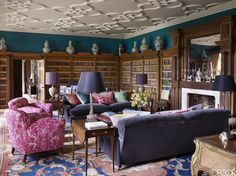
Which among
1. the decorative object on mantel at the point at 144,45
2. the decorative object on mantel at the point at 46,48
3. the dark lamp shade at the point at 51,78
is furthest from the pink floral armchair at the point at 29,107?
the decorative object on mantel at the point at 144,45

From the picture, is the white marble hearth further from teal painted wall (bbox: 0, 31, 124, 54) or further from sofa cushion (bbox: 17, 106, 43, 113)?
teal painted wall (bbox: 0, 31, 124, 54)

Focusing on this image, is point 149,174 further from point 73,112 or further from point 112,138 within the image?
point 73,112

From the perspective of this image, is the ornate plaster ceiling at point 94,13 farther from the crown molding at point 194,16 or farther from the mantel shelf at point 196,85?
the mantel shelf at point 196,85

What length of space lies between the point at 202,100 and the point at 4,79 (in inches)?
258

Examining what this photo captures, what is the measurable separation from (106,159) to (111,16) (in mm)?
4441

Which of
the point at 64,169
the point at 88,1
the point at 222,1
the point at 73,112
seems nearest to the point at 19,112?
the point at 64,169

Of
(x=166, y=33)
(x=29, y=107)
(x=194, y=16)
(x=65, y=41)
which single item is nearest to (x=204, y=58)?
(x=194, y=16)

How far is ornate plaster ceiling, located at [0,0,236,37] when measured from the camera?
549 cm

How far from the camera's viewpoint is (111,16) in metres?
6.75

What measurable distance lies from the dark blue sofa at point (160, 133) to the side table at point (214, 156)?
2.85 feet

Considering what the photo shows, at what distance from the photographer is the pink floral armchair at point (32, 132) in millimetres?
3451

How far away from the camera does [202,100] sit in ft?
20.0

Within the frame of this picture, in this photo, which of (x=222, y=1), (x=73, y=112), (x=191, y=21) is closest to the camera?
(x=222, y=1)

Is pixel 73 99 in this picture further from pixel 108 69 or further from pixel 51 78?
pixel 108 69
